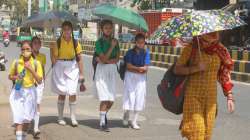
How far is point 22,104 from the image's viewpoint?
23.1ft

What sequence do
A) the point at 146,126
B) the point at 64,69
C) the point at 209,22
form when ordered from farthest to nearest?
the point at 146,126
the point at 64,69
the point at 209,22

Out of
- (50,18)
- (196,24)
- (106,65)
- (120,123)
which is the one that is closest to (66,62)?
(106,65)

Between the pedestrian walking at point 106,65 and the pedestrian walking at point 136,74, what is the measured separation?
0.25m

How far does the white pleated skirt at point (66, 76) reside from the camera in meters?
8.55

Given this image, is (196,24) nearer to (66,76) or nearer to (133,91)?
(133,91)

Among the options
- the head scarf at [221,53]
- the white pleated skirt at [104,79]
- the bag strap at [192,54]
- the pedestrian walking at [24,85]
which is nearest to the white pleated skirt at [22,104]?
the pedestrian walking at [24,85]

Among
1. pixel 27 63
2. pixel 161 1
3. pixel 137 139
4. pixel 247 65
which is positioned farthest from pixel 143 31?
pixel 161 1

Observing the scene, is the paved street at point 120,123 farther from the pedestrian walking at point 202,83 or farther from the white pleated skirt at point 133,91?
the pedestrian walking at point 202,83

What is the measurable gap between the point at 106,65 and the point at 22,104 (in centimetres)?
180

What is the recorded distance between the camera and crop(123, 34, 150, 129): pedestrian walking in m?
8.64

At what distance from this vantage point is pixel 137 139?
8047 mm

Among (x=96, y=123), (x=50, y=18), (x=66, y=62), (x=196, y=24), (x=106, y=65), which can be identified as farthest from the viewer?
(x=96, y=123)

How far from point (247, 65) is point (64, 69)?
9.99 meters

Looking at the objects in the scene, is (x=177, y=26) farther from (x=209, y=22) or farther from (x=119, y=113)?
(x=119, y=113)
